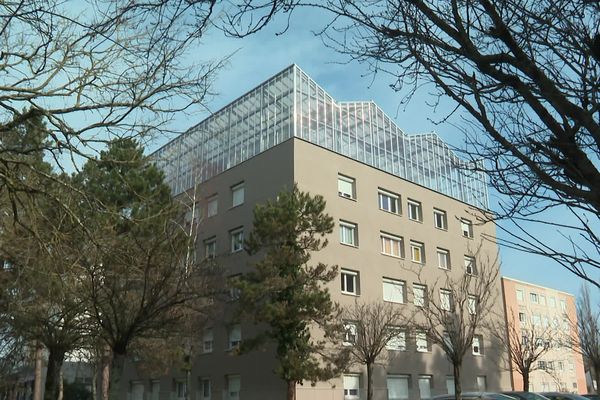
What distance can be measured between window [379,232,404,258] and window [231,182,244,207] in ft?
27.2

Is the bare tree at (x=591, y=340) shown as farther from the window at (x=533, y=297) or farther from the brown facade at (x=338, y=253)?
the window at (x=533, y=297)

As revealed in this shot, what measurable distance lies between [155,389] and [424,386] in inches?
656

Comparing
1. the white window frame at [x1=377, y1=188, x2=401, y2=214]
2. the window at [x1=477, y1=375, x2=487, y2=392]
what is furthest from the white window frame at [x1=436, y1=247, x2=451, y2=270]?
the window at [x1=477, y1=375, x2=487, y2=392]

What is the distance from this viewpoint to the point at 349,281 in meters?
32.6

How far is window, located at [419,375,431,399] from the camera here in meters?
34.4

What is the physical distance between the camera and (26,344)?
67.4ft

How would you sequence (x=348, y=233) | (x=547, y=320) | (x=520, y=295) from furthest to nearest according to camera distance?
1. (x=547, y=320)
2. (x=520, y=295)
3. (x=348, y=233)

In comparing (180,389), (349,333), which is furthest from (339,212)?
(180,389)

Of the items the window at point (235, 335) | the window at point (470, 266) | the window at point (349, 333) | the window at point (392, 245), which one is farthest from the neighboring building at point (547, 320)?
the window at point (235, 335)

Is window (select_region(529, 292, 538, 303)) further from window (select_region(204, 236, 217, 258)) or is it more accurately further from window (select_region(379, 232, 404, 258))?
window (select_region(204, 236, 217, 258))

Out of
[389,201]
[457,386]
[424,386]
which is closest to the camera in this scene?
[457,386]

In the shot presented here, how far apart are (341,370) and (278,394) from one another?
4.35m

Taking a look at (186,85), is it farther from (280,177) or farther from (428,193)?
(428,193)

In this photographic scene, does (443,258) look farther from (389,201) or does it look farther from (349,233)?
(349,233)
